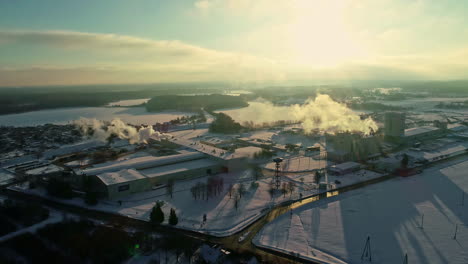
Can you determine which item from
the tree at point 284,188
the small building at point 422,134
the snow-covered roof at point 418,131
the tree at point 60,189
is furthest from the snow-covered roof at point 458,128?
the tree at point 60,189

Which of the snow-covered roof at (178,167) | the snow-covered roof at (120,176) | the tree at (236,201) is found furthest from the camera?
the snow-covered roof at (178,167)

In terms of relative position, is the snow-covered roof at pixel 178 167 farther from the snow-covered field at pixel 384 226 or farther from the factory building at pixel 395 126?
the factory building at pixel 395 126

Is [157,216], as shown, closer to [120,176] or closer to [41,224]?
[41,224]

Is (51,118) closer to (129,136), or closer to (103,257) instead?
(129,136)

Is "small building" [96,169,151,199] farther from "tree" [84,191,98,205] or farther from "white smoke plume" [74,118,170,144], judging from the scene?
"white smoke plume" [74,118,170,144]

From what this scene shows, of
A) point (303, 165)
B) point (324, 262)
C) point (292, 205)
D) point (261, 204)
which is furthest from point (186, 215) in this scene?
point (303, 165)

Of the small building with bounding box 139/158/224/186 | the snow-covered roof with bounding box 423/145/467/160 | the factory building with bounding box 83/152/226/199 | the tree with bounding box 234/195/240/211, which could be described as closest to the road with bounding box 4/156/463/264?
the tree with bounding box 234/195/240/211

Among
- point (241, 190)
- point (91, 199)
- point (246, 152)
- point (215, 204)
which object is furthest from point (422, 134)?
point (91, 199)
